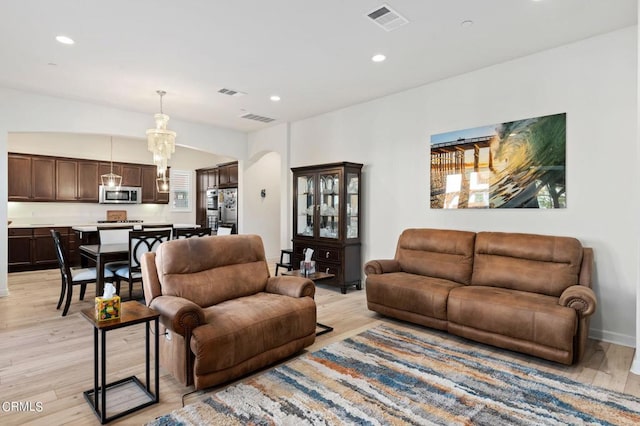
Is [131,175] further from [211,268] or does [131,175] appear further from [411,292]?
[411,292]

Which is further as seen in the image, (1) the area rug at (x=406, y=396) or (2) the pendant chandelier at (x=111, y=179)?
(2) the pendant chandelier at (x=111, y=179)

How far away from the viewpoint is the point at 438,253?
4.08 m

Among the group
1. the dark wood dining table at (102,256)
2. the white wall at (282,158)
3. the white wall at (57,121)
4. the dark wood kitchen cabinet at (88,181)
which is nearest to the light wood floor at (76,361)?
the dark wood dining table at (102,256)

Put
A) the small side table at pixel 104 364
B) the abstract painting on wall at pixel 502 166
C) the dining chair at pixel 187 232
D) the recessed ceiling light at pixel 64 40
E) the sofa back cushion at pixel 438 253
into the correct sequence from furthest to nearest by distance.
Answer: the dining chair at pixel 187 232 → the sofa back cushion at pixel 438 253 → the abstract painting on wall at pixel 502 166 → the recessed ceiling light at pixel 64 40 → the small side table at pixel 104 364

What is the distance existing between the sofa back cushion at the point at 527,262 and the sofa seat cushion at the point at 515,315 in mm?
111

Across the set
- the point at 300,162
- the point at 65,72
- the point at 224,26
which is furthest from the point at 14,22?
the point at 300,162

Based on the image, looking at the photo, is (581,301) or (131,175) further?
(131,175)

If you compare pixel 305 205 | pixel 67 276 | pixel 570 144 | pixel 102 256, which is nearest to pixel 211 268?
pixel 102 256

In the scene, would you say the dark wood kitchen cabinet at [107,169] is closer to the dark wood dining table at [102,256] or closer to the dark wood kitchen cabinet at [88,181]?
the dark wood kitchen cabinet at [88,181]

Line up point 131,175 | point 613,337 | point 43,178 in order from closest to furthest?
point 613,337 < point 43,178 < point 131,175

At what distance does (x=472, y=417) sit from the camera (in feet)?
6.92

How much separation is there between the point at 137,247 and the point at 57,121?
2.62 meters

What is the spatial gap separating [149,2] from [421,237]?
3579 mm

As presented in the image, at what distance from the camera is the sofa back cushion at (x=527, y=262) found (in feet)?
10.5
